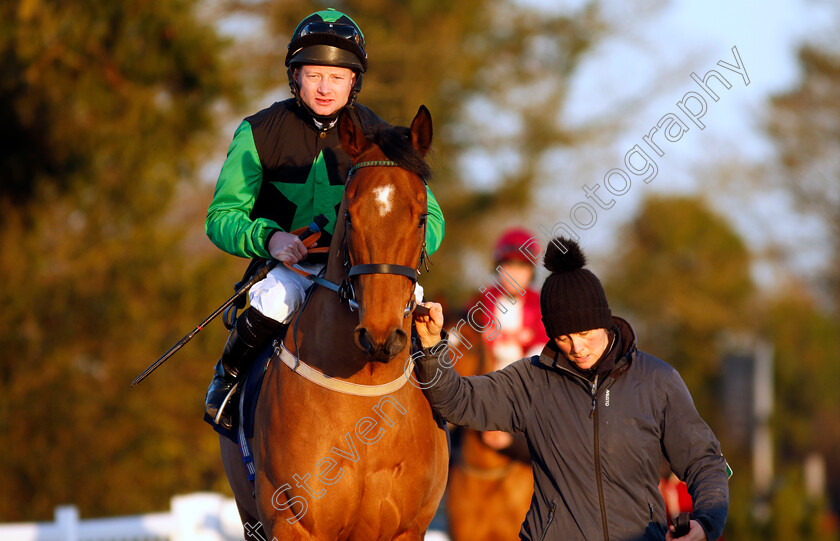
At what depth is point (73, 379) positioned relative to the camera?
9.57 metres

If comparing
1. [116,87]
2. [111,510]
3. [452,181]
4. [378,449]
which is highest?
[452,181]

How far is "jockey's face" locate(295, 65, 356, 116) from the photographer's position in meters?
3.91

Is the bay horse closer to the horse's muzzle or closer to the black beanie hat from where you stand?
the horse's muzzle

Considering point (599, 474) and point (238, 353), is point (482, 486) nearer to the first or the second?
point (238, 353)

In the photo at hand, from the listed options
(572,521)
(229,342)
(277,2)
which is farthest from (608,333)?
(277,2)

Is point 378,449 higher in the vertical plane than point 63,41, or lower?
lower

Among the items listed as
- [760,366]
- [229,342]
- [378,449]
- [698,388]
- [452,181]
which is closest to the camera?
[378,449]

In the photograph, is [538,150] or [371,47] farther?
[538,150]

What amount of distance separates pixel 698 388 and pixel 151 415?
16250mm

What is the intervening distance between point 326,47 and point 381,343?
5.03 feet

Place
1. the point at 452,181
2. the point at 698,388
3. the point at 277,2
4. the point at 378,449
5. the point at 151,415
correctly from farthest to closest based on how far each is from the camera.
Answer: the point at 698,388 → the point at 452,181 → the point at 277,2 → the point at 151,415 → the point at 378,449

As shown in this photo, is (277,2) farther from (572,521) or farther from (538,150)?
(572,521)

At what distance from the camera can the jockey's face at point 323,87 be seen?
12.8ft

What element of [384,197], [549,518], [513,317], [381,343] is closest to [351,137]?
[384,197]
